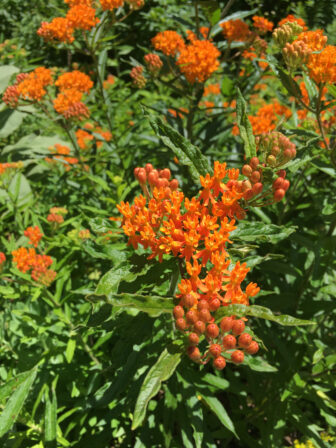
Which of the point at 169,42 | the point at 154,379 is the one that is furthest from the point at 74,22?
the point at 154,379

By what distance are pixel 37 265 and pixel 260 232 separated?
129 centimetres

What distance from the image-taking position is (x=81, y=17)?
268 centimetres

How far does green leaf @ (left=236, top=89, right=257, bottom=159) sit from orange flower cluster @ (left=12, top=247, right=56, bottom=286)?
4.23 feet

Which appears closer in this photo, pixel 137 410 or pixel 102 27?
pixel 137 410

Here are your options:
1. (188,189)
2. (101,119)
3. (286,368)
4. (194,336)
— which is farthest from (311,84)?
(101,119)

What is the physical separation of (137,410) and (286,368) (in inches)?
62.9

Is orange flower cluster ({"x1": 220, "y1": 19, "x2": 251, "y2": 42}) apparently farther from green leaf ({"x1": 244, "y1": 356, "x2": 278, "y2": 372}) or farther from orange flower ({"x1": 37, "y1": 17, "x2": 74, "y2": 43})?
green leaf ({"x1": 244, "y1": 356, "x2": 278, "y2": 372})

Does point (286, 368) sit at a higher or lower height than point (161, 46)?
lower

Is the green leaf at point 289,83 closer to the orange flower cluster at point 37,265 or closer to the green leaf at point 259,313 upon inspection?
the green leaf at point 259,313

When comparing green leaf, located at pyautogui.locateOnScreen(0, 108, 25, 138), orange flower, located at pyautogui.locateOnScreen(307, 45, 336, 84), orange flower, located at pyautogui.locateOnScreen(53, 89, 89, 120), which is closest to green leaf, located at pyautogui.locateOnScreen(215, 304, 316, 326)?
orange flower, located at pyautogui.locateOnScreen(307, 45, 336, 84)

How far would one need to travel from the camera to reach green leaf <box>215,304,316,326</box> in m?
1.11

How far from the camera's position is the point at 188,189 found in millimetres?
2604

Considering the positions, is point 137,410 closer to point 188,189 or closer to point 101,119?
point 188,189

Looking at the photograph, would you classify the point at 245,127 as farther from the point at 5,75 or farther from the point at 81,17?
the point at 5,75
